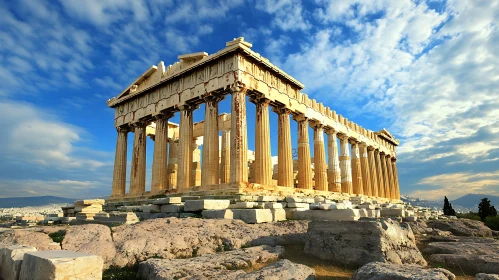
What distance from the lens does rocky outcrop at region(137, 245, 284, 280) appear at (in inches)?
194

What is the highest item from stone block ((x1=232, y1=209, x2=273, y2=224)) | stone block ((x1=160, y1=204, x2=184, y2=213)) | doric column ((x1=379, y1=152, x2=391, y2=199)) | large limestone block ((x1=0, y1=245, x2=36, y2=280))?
doric column ((x1=379, y1=152, x2=391, y2=199))

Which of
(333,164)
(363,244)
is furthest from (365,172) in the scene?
(363,244)

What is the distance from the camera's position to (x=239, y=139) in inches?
720

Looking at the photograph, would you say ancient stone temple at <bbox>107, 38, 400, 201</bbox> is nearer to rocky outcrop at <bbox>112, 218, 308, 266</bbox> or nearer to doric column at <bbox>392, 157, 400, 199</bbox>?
rocky outcrop at <bbox>112, 218, 308, 266</bbox>

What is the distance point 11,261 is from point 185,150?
16.3 m

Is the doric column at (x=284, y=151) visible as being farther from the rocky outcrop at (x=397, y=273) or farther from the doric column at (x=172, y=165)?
the rocky outcrop at (x=397, y=273)

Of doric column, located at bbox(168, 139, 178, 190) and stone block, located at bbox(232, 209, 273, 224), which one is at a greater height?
doric column, located at bbox(168, 139, 178, 190)

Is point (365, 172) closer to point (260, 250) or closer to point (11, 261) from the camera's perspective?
point (260, 250)

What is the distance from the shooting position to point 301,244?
8.07m

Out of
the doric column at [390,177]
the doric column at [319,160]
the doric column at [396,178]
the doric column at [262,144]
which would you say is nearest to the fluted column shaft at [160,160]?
the doric column at [262,144]

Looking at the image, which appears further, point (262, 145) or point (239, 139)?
point (262, 145)

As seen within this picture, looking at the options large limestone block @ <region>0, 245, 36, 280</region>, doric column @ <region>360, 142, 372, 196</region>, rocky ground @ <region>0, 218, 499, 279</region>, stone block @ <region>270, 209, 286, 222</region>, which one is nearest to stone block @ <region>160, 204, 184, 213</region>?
stone block @ <region>270, 209, 286, 222</region>

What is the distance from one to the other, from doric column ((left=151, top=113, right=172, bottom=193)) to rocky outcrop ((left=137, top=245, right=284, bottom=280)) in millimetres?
17316

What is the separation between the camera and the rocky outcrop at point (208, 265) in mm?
4926
